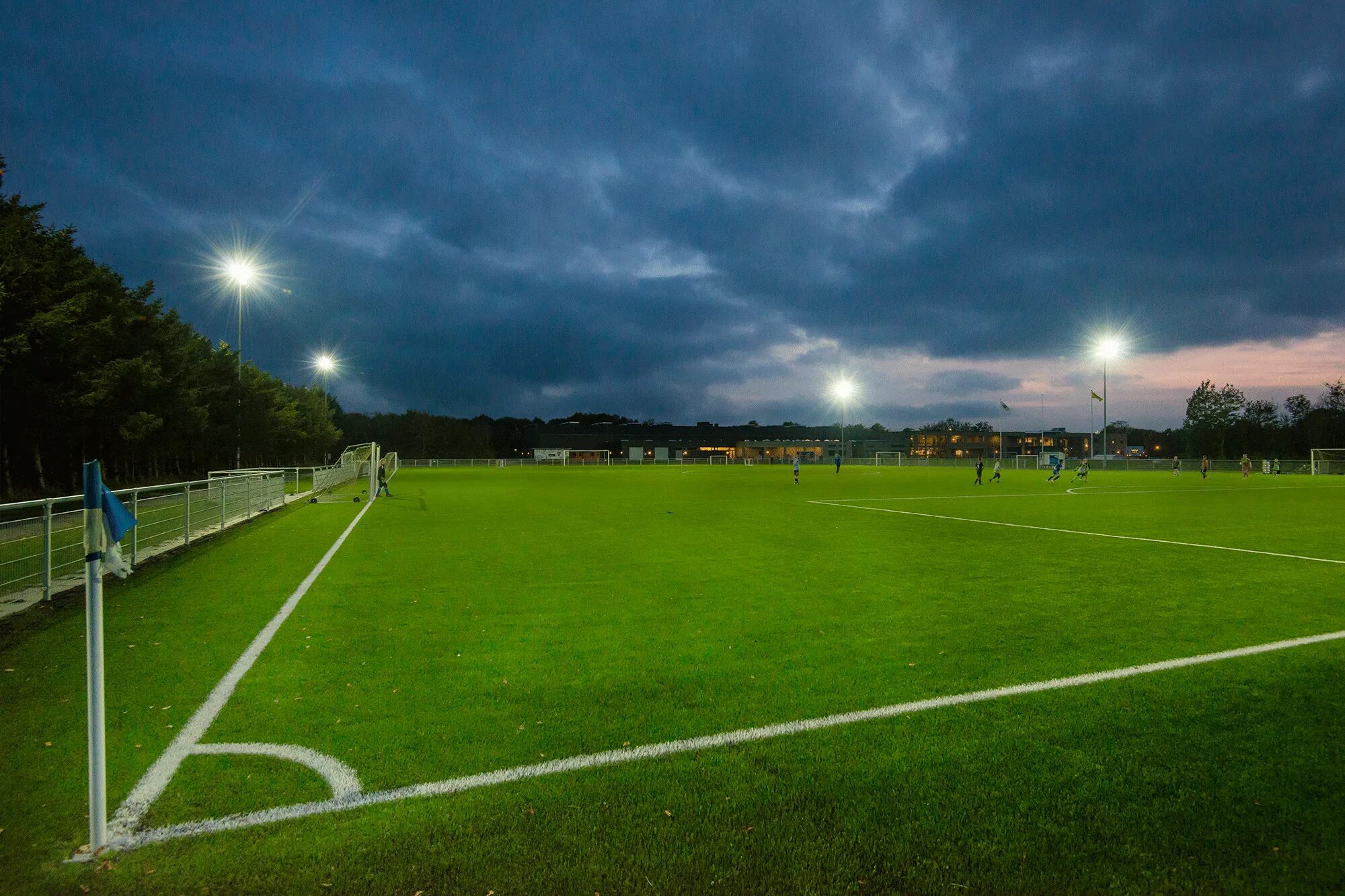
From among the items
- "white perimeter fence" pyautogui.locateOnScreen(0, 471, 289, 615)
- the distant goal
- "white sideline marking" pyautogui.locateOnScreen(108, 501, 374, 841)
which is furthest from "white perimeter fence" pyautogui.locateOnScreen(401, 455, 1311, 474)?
"white sideline marking" pyautogui.locateOnScreen(108, 501, 374, 841)

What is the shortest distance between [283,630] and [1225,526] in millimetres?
19439

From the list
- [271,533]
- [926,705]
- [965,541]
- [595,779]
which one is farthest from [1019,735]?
[271,533]

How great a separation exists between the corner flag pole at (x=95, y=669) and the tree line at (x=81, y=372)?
27.2 m

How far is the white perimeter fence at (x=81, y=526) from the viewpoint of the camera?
8.28 m

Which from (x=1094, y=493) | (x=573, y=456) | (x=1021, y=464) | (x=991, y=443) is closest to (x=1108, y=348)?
(x=1021, y=464)

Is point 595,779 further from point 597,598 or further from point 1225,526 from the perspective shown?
point 1225,526

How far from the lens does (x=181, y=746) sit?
425cm

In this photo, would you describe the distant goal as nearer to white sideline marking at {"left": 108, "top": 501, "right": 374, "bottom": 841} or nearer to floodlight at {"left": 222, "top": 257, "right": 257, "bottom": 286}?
floodlight at {"left": 222, "top": 257, "right": 257, "bottom": 286}

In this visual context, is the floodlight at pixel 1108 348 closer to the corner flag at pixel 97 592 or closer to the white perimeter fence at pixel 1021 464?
the white perimeter fence at pixel 1021 464

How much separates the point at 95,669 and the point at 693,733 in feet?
10.1

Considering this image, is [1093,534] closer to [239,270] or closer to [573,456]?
[239,270]

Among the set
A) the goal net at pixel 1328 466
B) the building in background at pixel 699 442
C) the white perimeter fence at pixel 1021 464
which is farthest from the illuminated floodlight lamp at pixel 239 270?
the building in background at pixel 699 442

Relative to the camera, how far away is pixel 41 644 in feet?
21.7

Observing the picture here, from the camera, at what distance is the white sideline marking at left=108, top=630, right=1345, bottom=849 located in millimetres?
3320
